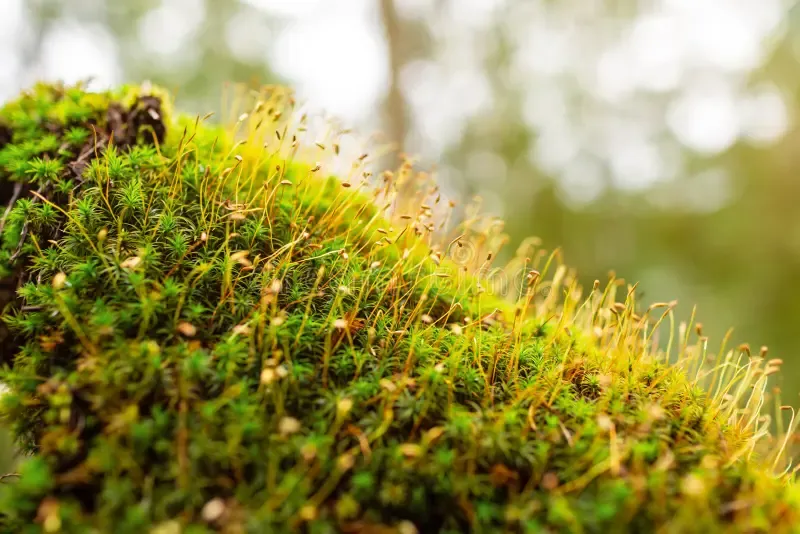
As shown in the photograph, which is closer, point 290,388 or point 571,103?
point 290,388

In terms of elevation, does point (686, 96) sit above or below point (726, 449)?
above

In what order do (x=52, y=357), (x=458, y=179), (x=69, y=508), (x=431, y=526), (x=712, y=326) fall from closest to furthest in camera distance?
(x=69, y=508) < (x=431, y=526) < (x=52, y=357) < (x=712, y=326) < (x=458, y=179)

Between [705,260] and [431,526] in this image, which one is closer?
[431,526]

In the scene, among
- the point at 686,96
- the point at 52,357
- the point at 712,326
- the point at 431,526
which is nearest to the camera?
the point at 431,526

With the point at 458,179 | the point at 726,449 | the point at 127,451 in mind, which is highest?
the point at 458,179

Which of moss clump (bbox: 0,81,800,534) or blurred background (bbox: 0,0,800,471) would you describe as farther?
blurred background (bbox: 0,0,800,471)

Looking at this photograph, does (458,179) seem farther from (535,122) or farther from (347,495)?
(347,495)

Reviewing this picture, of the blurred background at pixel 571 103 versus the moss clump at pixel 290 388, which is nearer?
the moss clump at pixel 290 388

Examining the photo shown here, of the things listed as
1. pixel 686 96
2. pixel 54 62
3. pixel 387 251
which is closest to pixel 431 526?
pixel 387 251
